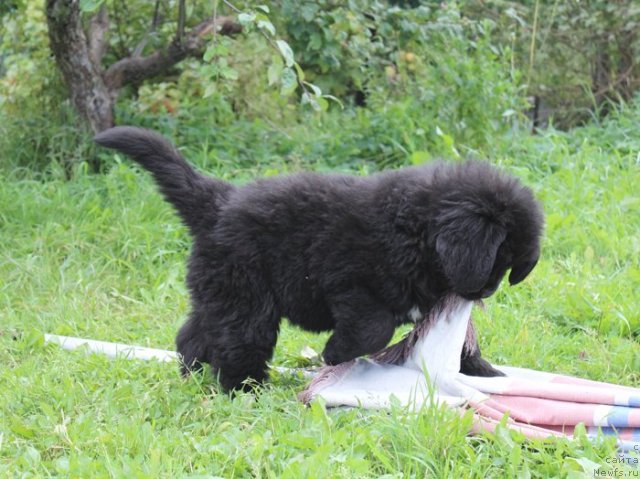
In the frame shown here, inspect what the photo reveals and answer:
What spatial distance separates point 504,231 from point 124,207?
2.91 m

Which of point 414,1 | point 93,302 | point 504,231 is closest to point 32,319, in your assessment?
point 93,302

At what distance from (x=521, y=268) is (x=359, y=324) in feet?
2.03

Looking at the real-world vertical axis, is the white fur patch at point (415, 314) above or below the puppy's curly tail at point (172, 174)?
below

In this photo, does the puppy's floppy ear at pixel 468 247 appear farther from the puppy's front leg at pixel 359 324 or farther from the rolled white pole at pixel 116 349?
the rolled white pole at pixel 116 349

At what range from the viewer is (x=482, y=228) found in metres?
2.90

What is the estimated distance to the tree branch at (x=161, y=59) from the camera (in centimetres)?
604

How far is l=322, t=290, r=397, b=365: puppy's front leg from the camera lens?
2.96 meters

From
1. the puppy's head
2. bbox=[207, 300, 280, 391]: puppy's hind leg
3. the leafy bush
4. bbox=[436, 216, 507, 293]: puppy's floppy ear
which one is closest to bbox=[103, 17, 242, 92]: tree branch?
the leafy bush

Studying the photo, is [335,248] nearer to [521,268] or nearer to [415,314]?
[415,314]

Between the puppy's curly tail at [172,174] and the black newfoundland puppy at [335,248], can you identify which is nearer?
the black newfoundland puppy at [335,248]

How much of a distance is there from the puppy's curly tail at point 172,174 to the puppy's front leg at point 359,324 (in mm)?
640

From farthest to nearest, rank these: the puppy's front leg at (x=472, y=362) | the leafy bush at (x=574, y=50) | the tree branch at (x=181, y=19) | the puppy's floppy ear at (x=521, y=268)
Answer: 1. the leafy bush at (x=574, y=50)
2. the tree branch at (x=181, y=19)
3. the puppy's front leg at (x=472, y=362)
4. the puppy's floppy ear at (x=521, y=268)

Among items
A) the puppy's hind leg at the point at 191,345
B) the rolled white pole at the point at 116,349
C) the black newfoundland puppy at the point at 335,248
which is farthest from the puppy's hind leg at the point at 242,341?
the rolled white pole at the point at 116,349

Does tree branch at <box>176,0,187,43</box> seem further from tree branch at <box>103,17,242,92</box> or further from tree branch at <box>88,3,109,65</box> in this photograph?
tree branch at <box>88,3,109,65</box>
